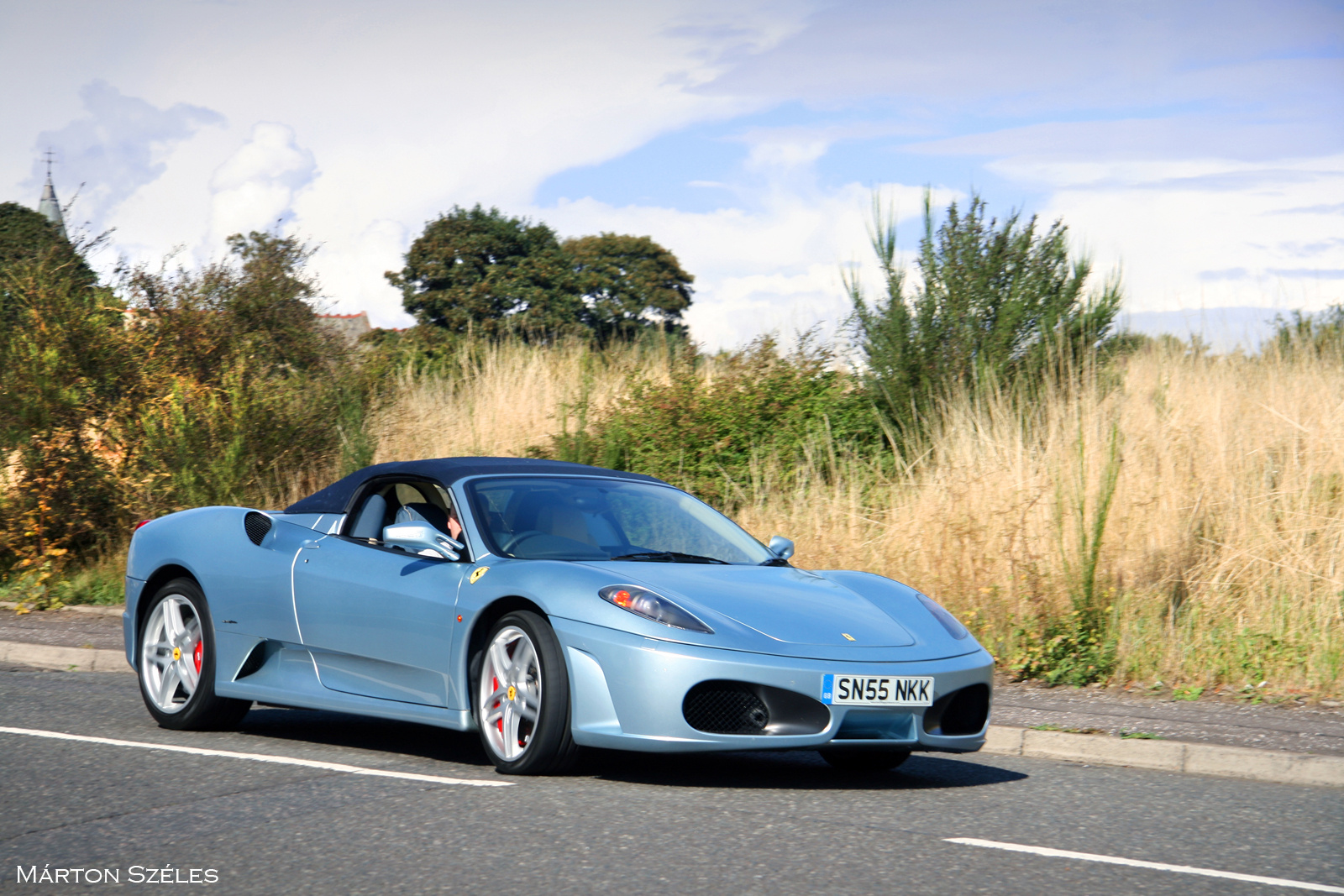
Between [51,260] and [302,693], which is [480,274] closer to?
[51,260]

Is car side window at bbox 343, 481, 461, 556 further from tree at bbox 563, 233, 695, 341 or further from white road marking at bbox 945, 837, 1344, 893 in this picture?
tree at bbox 563, 233, 695, 341

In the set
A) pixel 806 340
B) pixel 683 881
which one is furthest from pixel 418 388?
pixel 683 881

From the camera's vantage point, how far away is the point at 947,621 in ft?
20.4

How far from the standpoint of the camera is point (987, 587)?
32.1 ft

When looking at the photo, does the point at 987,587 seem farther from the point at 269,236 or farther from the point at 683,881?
the point at 269,236

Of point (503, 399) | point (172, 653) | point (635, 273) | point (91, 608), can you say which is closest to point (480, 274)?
point (635, 273)

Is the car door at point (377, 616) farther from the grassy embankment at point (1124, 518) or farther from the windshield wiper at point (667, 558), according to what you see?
the grassy embankment at point (1124, 518)

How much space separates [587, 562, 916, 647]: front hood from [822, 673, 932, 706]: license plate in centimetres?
19

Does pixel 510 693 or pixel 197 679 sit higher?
pixel 510 693

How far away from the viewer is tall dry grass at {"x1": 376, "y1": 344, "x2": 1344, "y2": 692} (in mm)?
9320

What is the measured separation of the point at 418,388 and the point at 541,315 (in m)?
29.8

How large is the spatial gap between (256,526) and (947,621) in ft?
11.6

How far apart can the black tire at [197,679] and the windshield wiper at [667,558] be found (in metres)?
2.25

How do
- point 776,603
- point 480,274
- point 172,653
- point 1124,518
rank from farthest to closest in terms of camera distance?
point 480,274 → point 1124,518 → point 172,653 → point 776,603
